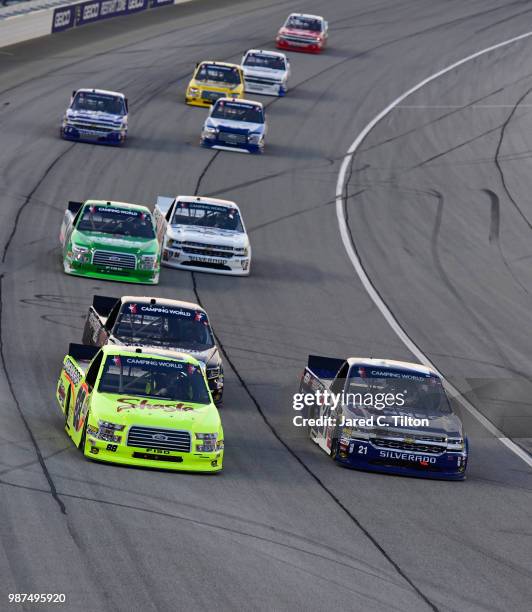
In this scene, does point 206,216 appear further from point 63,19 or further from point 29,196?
point 63,19

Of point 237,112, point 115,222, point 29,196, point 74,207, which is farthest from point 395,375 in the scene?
point 237,112

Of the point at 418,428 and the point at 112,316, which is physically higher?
the point at 418,428

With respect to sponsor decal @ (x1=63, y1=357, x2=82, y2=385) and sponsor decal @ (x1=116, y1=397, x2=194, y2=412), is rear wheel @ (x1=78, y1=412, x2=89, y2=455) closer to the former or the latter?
sponsor decal @ (x1=116, y1=397, x2=194, y2=412)

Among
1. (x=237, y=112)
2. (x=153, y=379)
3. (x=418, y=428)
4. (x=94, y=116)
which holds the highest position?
(x=153, y=379)

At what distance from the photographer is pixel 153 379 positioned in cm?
1850

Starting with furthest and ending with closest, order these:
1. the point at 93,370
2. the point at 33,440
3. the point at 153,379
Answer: the point at 93,370 < the point at 153,379 < the point at 33,440

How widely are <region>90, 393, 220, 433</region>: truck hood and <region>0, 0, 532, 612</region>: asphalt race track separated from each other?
1.94 feet

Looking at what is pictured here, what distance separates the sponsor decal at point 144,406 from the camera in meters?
17.6

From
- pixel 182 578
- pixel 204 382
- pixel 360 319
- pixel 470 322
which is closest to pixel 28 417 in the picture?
pixel 204 382

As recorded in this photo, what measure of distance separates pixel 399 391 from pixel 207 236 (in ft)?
41.2

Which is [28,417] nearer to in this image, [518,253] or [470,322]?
[470,322]

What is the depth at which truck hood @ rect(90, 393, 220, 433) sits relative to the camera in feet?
56.9

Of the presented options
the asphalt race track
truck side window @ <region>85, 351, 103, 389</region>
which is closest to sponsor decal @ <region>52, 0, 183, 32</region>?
the asphalt race track

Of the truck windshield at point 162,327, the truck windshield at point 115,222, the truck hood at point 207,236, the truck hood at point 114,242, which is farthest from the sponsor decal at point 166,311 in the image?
the truck hood at point 207,236
